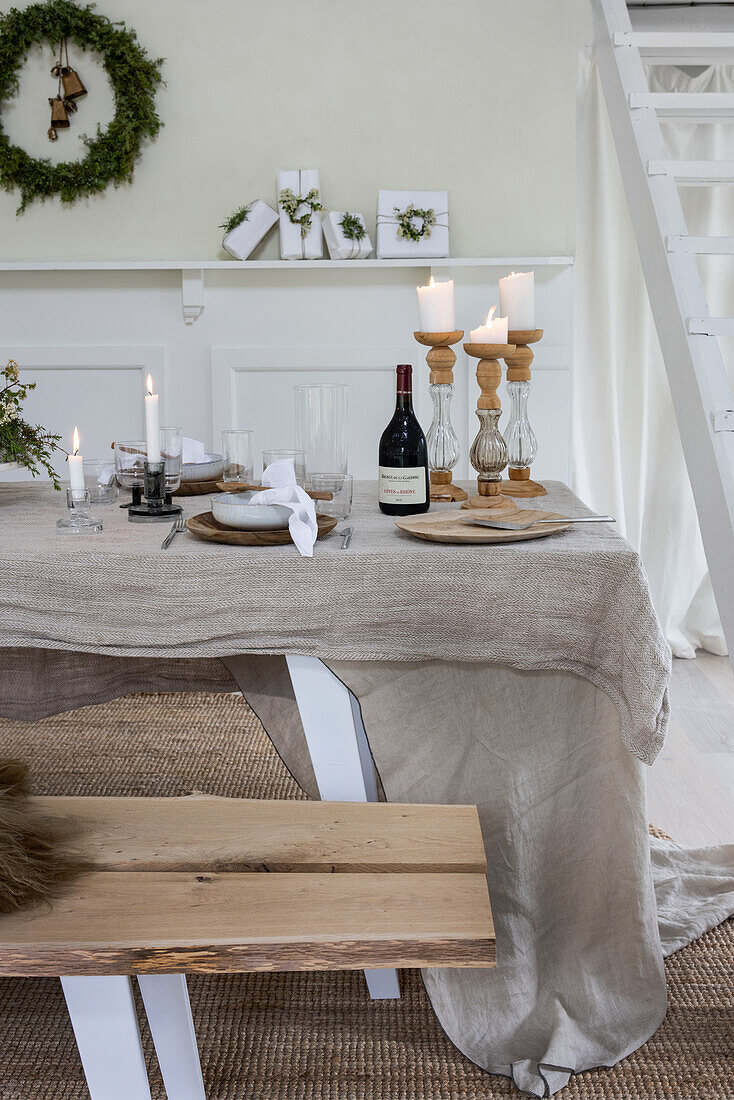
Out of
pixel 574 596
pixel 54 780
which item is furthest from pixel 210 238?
pixel 574 596

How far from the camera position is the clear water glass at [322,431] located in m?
1.71

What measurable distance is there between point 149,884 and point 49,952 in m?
0.15

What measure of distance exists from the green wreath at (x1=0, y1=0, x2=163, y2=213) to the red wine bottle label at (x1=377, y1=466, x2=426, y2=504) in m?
2.11

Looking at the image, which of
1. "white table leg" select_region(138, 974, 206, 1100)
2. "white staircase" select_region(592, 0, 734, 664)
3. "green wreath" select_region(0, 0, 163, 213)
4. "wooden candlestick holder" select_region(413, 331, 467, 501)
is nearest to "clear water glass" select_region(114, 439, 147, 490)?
"wooden candlestick holder" select_region(413, 331, 467, 501)

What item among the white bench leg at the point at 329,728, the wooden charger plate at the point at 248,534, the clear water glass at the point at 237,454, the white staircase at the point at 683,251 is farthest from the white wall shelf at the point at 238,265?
the white bench leg at the point at 329,728

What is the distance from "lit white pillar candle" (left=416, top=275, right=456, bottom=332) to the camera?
71.2 inches

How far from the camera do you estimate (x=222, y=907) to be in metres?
1.15

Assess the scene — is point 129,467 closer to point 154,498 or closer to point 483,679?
point 154,498

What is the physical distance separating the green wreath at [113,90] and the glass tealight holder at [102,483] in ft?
5.74

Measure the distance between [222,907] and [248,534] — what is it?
1.83 ft

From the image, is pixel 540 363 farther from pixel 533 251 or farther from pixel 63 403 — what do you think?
pixel 63 403

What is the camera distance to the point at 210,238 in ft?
11.1

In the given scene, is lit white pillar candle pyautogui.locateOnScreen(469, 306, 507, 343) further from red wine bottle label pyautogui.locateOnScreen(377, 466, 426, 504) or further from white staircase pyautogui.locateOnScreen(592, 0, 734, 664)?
white staircase pyautogui.locateOnScreen(592, 0, 734, 664)

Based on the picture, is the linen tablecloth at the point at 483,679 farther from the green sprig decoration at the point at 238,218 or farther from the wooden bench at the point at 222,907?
the green sprig decoration at the point at 238,218
